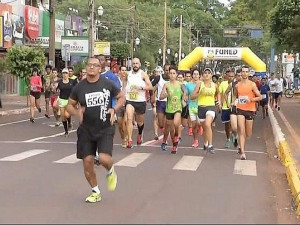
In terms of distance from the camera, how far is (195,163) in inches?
513

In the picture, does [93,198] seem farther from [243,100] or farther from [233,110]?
[233,110]

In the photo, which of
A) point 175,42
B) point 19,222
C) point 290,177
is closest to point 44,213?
point 19,222

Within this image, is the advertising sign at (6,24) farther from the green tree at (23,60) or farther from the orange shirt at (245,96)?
the orange shirt at (245,96)

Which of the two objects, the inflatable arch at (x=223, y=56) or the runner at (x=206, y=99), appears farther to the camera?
the inflatable arch at (x=223, y=56)

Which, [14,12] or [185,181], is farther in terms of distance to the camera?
[14,12]

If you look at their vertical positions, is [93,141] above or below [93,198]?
above

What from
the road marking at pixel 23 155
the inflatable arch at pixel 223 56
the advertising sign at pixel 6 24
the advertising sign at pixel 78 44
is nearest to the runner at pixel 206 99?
the road marking at pixel 23 155

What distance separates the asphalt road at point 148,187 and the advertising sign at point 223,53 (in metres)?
12.1

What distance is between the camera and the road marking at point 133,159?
1259 centimetres

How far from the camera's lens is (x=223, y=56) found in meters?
28.4

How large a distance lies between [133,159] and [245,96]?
2533mm

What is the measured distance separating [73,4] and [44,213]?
204 feet

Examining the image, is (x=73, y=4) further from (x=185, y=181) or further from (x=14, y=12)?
(x=185, y=181)

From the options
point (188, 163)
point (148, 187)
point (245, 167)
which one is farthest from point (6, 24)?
point (148, 187)
